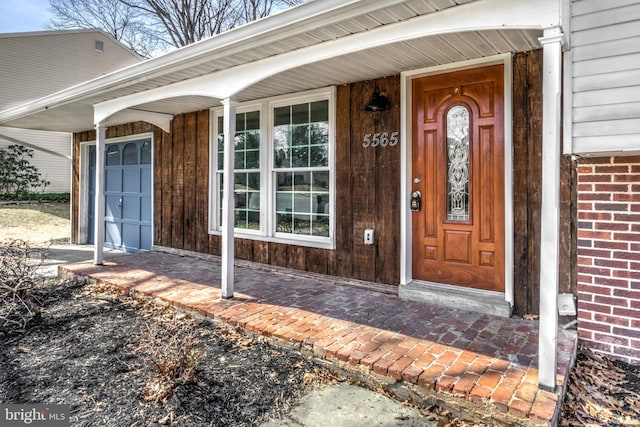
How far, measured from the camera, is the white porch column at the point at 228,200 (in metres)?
3.85

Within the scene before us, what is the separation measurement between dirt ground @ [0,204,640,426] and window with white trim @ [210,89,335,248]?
176 centimetres

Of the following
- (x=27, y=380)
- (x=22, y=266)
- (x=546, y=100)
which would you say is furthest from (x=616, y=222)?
(x=22, y=266)

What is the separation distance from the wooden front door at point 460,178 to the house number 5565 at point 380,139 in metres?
0.22

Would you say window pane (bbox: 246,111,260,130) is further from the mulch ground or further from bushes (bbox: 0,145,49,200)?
bushes (bbox: 0,145,49,200)

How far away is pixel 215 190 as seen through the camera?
223 inches

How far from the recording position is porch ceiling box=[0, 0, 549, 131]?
2650 mm

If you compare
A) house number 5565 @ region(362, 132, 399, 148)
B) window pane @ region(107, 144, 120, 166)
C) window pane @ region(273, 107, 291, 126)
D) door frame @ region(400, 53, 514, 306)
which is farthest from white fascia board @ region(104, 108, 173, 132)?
door frame @ region(400, 53, 514, 306)

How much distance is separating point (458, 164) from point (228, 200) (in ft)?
7.26

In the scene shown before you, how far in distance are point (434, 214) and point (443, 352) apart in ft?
4.85

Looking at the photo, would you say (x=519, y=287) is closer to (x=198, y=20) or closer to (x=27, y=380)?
(x=27, y=380)

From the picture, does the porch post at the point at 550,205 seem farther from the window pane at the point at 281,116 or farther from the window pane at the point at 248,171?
the window pane at the point at 248,171

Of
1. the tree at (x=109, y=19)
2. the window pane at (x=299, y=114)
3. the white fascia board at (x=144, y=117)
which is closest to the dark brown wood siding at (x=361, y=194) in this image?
the white fascia board at (x=144, y=117)

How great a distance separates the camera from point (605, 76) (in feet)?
7.16

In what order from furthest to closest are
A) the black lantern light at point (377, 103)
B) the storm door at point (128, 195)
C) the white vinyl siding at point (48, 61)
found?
the white vinyl siding at point (48, 61) < the storm door at point (128, 195) < the black lantern light at point (377, 103)
